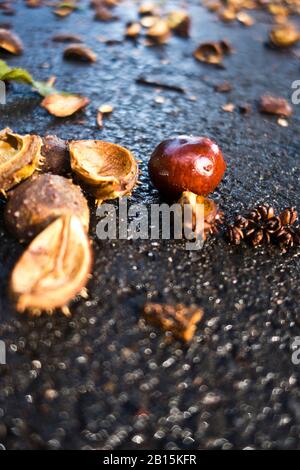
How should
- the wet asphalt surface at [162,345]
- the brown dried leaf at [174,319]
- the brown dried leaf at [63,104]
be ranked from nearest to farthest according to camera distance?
the wet asphalt surface at [162,345] < the brown dried leaf at [174,319] < the brown dried leaf at [63,104]

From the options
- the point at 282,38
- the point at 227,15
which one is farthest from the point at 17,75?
the point at 227,15

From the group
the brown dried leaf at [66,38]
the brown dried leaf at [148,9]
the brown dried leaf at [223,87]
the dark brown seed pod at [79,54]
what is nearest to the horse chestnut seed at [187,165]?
the brown dried leaf at [223,87]

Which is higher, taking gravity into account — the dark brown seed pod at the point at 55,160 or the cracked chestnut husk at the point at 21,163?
the cracked chestnut husk at the point at 21,163

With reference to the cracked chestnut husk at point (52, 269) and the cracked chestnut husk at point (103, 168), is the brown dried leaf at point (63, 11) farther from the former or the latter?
the cracked chestnut husk at point (52, 269)

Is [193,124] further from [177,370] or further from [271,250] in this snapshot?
[177,370]

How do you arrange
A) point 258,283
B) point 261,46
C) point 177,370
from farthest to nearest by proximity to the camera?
point 261,46
point 258,283
point 177,370

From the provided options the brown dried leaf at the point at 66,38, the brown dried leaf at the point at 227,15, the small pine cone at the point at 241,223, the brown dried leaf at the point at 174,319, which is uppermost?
the small pine cone at the point at 241,223

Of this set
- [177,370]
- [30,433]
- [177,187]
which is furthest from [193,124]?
[30,433]
